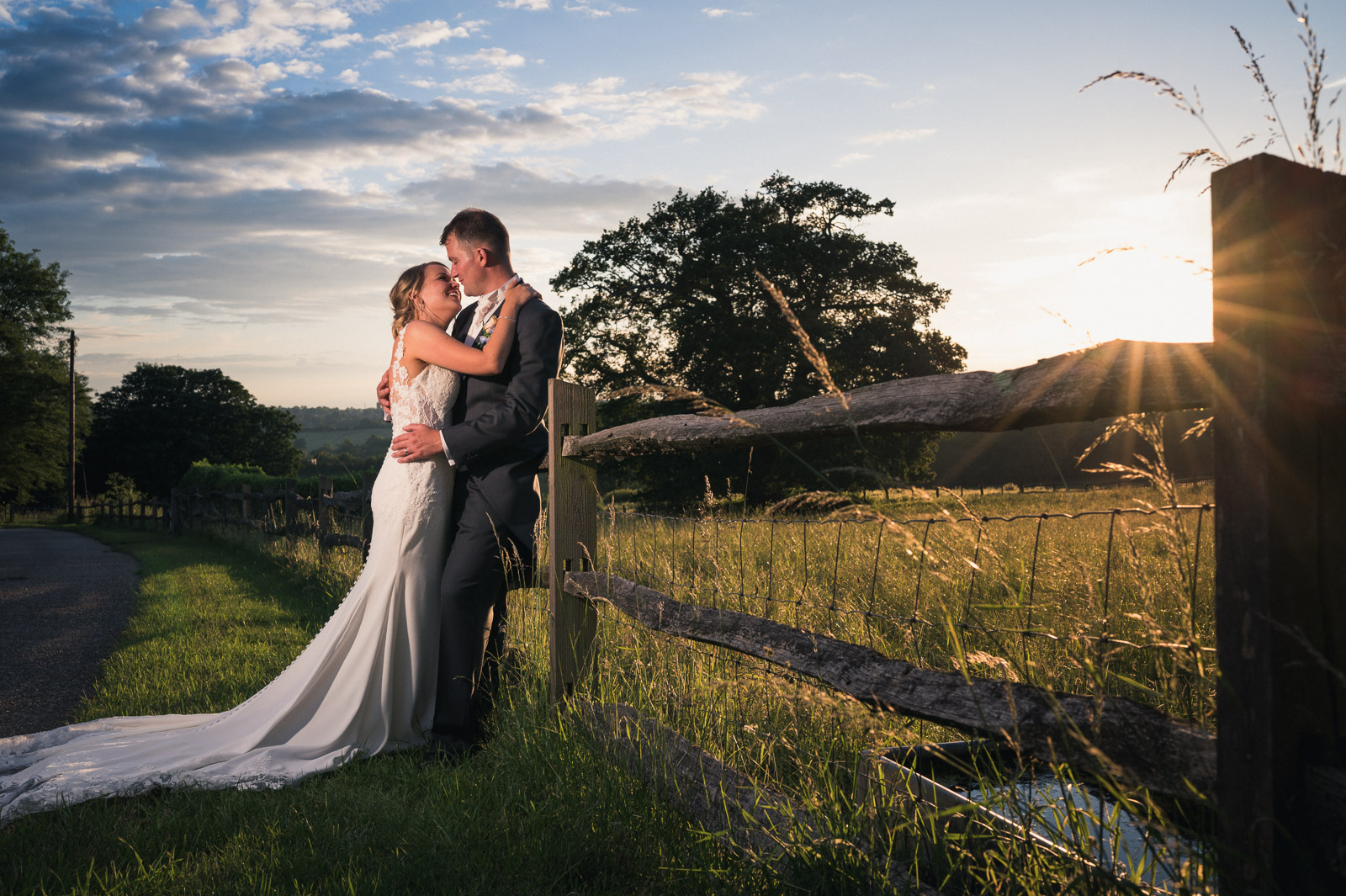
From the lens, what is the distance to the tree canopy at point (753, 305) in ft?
77.3

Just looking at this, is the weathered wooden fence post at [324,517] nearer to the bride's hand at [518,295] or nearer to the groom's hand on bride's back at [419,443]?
the groom's hand on bride's back at [419,443]

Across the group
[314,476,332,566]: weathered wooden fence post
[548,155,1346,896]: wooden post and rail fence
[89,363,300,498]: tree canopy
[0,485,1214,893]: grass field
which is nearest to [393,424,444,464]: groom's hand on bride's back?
[0,485,1214,893]: grass field

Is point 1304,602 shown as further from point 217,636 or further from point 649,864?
point 217,636

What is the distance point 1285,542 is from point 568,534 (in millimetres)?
2737

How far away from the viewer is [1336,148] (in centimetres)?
129

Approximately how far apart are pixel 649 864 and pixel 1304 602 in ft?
5.86

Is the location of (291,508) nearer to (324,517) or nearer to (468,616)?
(324,517)

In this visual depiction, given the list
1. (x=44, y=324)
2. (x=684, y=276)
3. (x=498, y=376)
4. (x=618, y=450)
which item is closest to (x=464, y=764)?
(x=618, y=450)

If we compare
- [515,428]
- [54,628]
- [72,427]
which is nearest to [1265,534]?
[515,428]

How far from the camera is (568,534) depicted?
355 cm

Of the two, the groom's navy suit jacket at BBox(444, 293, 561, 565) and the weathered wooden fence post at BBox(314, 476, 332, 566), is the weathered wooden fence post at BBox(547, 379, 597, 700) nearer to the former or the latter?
the groom's navy suit jacket at BBox(444, 293, 561, 565)

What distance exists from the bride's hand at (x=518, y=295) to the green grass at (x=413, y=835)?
171cm

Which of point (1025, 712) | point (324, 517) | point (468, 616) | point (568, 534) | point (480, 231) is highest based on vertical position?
A: point (480, 231)

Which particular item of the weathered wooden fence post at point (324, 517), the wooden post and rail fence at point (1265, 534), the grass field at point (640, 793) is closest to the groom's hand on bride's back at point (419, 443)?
the grass field at point (640, 793)
